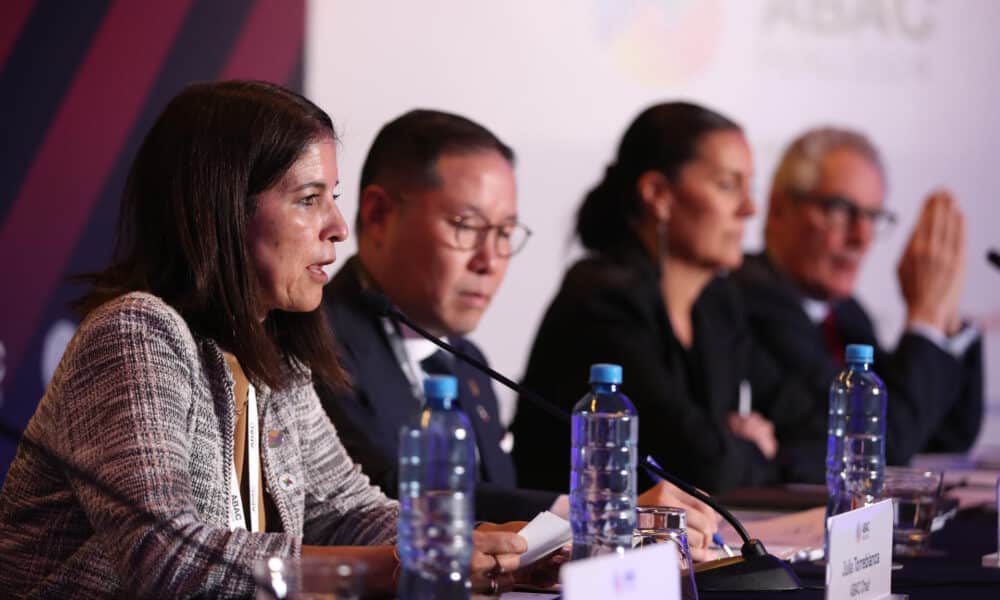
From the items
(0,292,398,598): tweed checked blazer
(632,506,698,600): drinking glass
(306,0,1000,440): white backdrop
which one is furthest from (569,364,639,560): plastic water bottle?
(306,0,1000,440): white backdrop

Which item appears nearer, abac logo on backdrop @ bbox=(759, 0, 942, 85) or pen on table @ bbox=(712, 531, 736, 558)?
pen on table @ bbox=(712, 531, 736, 558)

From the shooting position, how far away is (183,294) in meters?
1.81

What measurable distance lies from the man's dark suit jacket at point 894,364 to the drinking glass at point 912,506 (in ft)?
4.84

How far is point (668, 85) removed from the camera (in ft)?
13.9

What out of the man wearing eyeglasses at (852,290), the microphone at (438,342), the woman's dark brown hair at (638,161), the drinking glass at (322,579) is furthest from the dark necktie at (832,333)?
the drinking glass at (322,579)

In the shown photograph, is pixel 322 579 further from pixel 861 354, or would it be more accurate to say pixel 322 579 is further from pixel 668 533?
pixel 861 354

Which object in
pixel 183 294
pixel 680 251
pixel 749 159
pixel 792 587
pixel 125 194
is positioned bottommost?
pixel 792 587

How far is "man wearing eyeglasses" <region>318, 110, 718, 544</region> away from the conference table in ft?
1.84

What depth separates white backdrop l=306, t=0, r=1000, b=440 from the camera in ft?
12.2

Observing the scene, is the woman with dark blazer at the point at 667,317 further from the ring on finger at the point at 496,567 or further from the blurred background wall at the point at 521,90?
the ring on finger at the point at 496,567

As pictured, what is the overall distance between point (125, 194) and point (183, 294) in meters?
0.18

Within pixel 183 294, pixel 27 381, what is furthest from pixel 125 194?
pixel 27 381

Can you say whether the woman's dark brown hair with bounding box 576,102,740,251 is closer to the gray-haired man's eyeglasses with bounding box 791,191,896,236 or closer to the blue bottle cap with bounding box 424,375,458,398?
the gray-haired man's eyeglasses with bounding box 791,191,896,236

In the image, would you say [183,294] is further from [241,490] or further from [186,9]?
[186,9]
